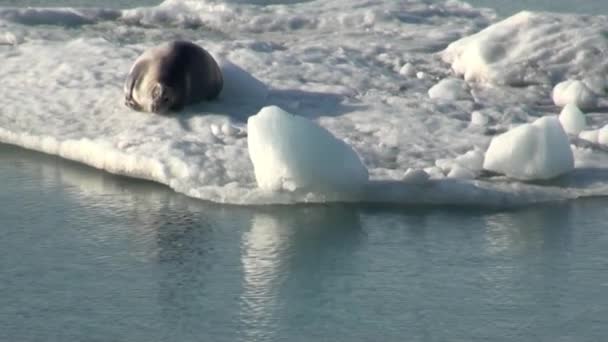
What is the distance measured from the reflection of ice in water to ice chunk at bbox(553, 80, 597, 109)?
3.22 metres

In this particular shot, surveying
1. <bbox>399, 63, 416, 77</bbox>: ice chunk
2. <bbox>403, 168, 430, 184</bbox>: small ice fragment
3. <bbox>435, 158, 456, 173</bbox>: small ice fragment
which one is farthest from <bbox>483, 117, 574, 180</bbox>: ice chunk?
<bbox>399, 63, 416, 77</bbox>: ice chunk

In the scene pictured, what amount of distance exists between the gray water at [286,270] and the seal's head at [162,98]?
105 centimetres

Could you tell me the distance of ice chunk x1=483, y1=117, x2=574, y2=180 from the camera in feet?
26.0

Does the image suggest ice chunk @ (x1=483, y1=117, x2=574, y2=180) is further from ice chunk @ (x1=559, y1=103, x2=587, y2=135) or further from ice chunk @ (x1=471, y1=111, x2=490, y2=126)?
ice chunk @ (x1=471, y1=111, x2=490, y2=126)

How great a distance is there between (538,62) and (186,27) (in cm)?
413

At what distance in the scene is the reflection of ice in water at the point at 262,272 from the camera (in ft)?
19.4

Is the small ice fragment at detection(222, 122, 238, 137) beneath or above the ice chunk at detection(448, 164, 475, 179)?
above

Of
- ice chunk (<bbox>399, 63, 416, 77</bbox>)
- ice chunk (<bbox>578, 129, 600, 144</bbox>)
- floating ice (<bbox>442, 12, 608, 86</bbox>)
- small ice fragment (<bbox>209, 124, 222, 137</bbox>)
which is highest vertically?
floating ice (<bbox>442, 12, 608, 86</bbox>)

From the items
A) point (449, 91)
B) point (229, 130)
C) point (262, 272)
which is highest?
point (449, 91)

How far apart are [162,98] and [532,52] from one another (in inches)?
126

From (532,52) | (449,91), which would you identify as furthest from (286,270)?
(532,52)

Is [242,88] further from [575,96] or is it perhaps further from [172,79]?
[575,96]

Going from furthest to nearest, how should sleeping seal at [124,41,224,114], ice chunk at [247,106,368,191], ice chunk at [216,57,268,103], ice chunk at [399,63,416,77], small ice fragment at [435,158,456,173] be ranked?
1. ice chunk at [399,63,416,77]
2. ice chunk at [216,57,268,103]
3. sleeping seal at [124,41,224,114]
4. small ice fragment at [435,158,456,173]
5. ice chunk at [247,106,368,191]

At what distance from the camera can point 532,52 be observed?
34.9 ft
